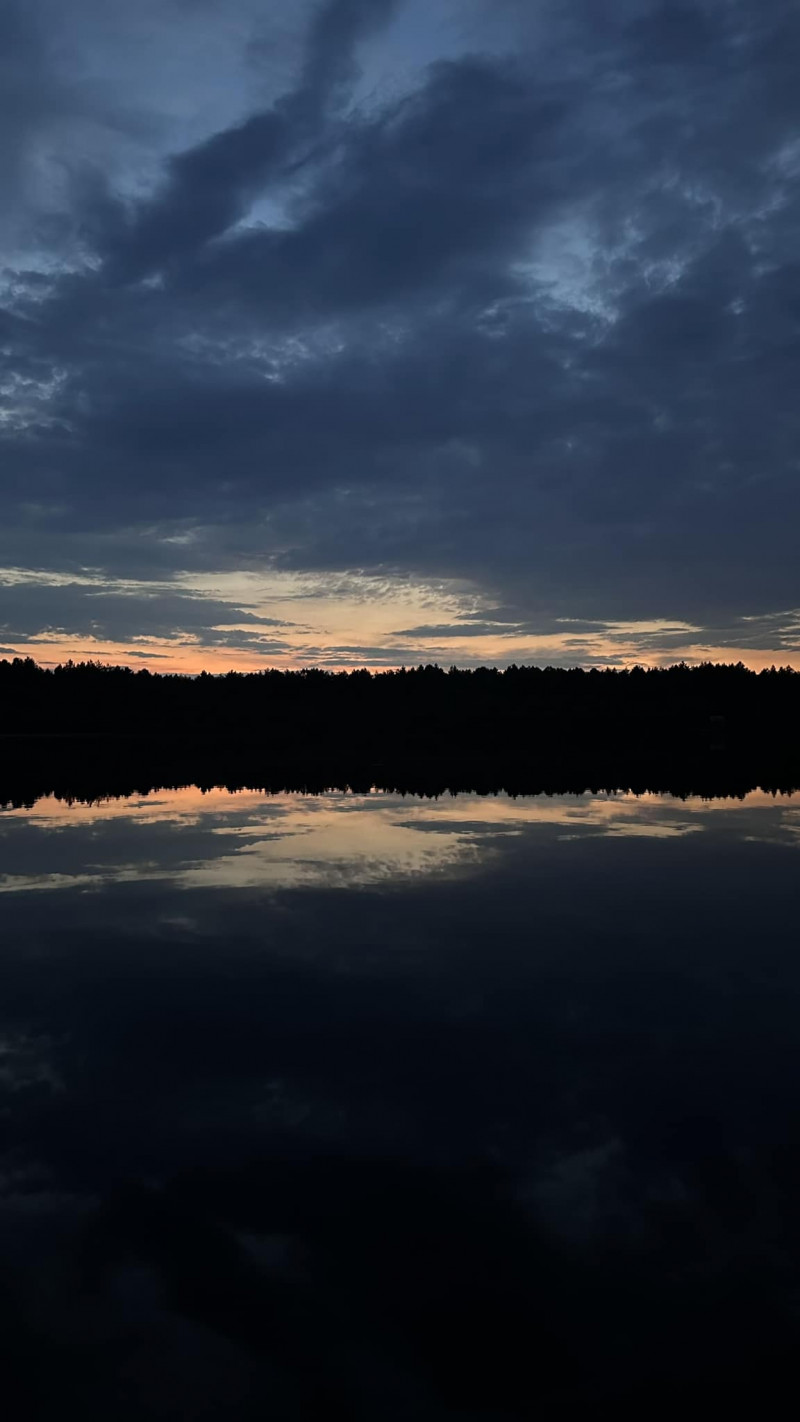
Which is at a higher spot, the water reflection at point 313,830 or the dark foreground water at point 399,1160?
the water reflection at point 313,830

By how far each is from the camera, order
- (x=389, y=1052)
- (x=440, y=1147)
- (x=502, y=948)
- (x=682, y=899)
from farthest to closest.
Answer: (x=682, y=899) < (x=502, y=948) < (x=389, y=1052) < (x=440, y=1147)

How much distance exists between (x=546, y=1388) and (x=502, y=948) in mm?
10436

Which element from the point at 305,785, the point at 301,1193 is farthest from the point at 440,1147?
the point at 305,785

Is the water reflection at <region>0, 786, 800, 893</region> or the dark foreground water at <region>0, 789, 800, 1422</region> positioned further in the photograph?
the water reflection at <region>0, 786, 800, 893</region>

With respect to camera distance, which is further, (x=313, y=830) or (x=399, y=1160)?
(x=313, y=830)

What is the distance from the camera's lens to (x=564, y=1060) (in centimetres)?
1130

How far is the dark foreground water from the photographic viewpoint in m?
6.22

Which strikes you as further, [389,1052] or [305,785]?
[305,785]

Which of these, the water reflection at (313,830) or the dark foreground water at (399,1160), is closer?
the dark foreground water at (399,1160)

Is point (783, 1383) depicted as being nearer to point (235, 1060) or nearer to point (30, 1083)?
point (235, 1060)

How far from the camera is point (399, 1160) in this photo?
8766 millimetres

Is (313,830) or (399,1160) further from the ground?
(313,830)

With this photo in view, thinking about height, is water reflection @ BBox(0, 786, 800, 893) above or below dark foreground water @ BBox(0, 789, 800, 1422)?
above

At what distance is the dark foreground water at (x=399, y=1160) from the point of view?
6223 millimetres
